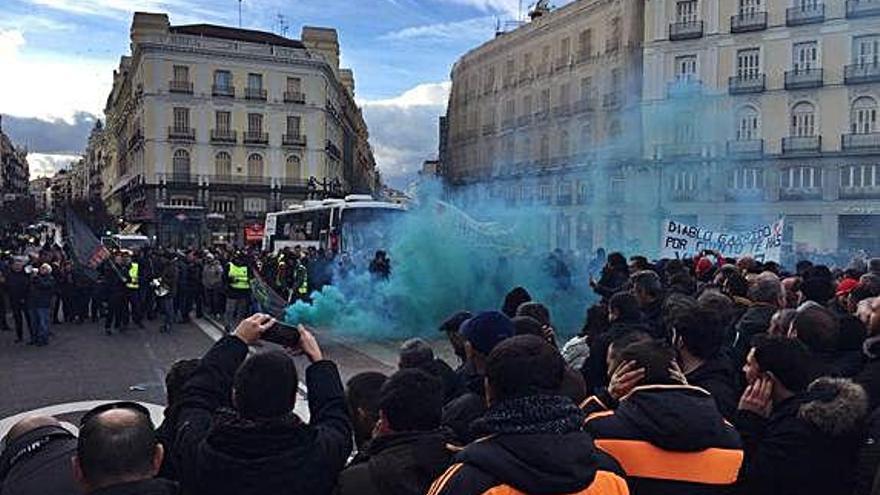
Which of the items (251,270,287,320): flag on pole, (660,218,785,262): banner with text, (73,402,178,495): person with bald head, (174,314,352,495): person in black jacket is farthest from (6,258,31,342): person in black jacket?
(73,402,178,495): person with bald head

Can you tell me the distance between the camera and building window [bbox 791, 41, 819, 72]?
38.5 metres

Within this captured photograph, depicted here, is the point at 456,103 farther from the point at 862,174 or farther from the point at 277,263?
the point at 277,263

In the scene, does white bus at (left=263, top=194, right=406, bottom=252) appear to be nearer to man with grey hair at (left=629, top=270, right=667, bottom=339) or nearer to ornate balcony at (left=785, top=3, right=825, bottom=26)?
man with grey hair at (left=629, top=270, right=667, bottom=339)

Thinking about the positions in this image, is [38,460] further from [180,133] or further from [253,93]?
[253,93]

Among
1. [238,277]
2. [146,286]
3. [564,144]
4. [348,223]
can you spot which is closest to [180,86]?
[564,144]

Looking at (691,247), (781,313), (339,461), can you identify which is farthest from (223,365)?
(691,247)

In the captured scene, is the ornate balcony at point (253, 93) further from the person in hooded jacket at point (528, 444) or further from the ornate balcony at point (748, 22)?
the person in hooded jacket at point (528, 444)

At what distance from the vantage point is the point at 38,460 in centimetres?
278

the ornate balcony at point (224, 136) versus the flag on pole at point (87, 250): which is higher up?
the ornate balcony at point (224, 136)

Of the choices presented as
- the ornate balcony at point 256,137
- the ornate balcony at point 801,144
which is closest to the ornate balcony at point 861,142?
the ornate balcony at point 801,144

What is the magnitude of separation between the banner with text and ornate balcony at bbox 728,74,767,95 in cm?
2653

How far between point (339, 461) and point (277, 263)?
15.8 metres

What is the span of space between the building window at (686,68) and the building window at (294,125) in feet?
92.1

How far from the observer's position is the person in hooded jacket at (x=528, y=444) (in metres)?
2.37
